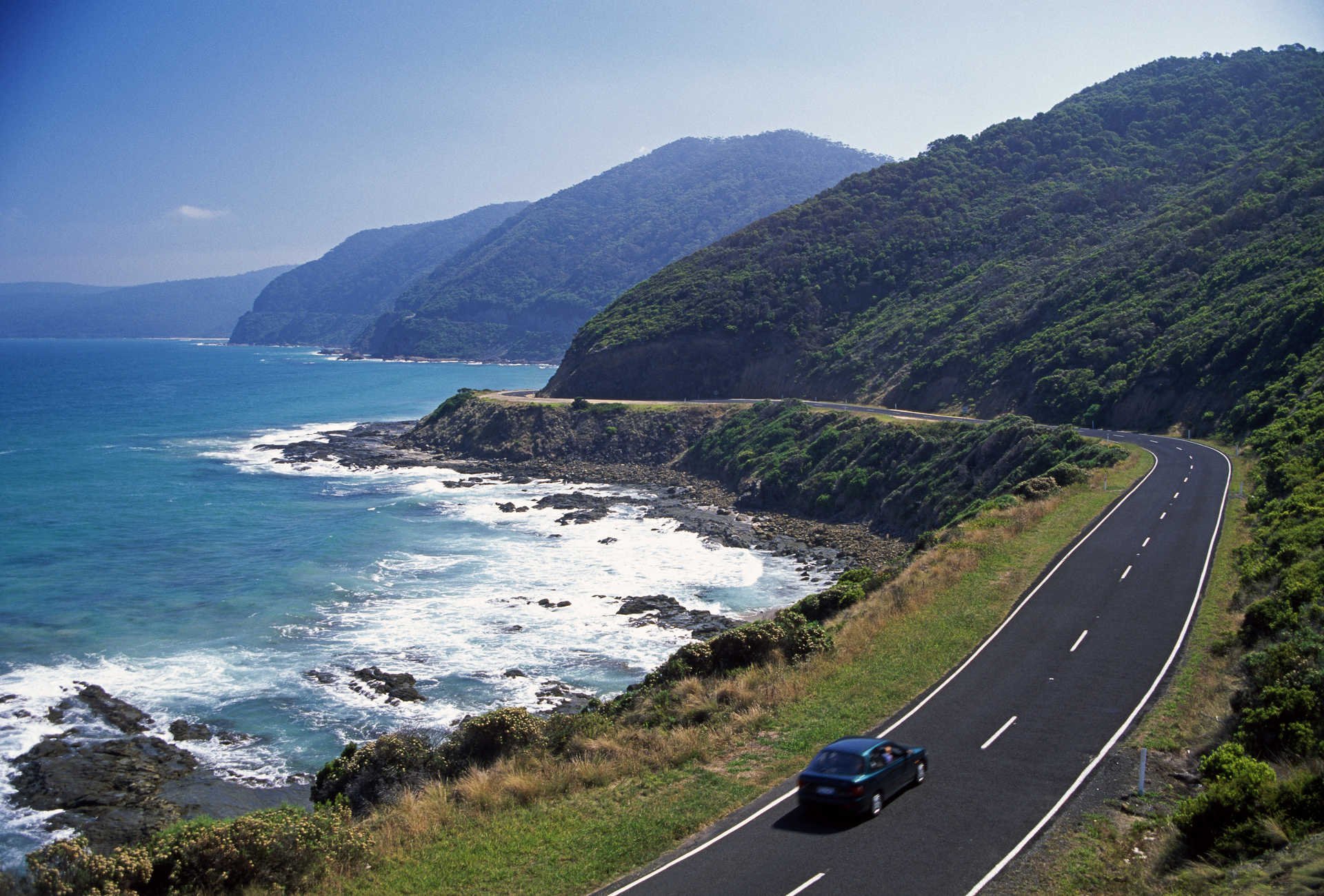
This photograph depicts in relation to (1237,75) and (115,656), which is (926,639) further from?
(1237,75)

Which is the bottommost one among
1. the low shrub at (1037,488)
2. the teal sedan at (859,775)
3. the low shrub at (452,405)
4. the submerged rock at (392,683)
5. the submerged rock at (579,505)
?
the submerged rock at (392,683)

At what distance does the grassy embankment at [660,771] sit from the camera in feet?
36.7

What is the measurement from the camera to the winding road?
34.3 feet

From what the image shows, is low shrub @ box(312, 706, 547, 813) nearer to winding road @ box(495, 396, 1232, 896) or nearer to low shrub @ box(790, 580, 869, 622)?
winding road @ box(495, 396, 1232, 896)

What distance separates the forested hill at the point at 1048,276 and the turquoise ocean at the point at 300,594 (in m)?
27.2

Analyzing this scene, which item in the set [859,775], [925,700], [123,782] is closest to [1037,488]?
[925,700]

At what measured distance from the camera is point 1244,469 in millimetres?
36688

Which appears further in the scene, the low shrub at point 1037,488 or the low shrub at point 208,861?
the low shrub at point 1037,488

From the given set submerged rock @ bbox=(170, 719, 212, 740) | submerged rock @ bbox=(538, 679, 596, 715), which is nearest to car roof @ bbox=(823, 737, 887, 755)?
submerged rock @ bbox=(538, 679, 596, 715)

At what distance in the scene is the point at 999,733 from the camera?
47.5 feet

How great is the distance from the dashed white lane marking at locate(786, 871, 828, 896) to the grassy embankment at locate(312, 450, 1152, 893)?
2000 millimetres

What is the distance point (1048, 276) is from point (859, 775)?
7675 cm

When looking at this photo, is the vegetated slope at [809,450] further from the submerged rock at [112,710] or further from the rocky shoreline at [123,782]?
the submerged rock at [112,710]

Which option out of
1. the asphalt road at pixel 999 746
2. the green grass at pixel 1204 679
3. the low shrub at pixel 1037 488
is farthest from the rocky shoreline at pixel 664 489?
the green grass at pixel 1204 679
